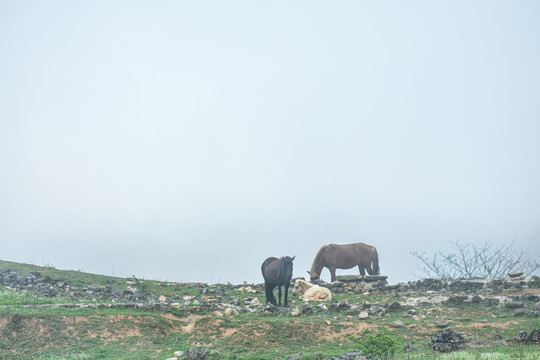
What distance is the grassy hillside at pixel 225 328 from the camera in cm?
1561

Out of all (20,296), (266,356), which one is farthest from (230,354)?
(20,296)

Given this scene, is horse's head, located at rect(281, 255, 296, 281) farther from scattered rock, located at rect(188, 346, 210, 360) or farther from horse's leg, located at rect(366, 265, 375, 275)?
horse's leg, located at rect(366, 265, 375, 275)

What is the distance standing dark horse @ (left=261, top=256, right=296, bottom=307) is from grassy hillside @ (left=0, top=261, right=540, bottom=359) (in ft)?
3.87

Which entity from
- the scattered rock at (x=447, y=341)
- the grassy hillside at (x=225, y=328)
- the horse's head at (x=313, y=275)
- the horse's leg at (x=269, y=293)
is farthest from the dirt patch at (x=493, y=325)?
the horse's head at (x=313, y=275)

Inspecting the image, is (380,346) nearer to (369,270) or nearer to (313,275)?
(313,275)

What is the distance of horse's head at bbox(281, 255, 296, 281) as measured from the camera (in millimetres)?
21978

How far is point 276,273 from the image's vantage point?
22.8 meters

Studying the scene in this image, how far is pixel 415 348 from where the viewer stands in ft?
48.1

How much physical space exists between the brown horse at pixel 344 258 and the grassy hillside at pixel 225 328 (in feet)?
36.9

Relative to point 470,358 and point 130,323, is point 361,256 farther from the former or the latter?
point 470,358

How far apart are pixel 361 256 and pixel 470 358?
69.7 feet

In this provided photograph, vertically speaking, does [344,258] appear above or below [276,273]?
above

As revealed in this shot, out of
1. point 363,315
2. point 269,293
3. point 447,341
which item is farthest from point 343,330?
point 269,293

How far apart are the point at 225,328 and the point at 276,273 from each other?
5.06 m
